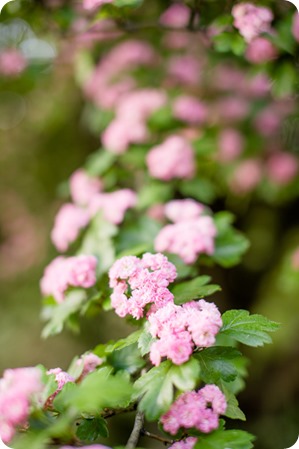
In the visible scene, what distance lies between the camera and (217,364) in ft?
4.30

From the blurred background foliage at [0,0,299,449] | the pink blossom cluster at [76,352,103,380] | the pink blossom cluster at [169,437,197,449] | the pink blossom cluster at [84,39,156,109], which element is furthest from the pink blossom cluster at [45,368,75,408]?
the pink blossom cluster at [84,39,156,109]

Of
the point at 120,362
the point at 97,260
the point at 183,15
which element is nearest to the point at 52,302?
the point at 97,260

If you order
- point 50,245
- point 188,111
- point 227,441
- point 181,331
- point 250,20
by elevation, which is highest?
point 250,20

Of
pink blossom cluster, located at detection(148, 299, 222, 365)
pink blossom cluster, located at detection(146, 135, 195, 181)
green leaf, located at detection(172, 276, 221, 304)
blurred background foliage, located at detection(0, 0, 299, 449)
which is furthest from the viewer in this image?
blurred background foliage, located at detection(0, 0, 299, 449)

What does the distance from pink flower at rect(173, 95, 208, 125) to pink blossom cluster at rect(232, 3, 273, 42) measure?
825mm

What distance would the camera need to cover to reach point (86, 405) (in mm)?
1080

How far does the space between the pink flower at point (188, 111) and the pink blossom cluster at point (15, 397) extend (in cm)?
192

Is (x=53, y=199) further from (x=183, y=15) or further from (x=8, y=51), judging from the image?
(x=183, y=15)

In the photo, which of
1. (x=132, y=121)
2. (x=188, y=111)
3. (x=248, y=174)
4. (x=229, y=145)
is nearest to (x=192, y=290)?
(x=132, y=121)

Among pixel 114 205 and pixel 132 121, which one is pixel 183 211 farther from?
pixel 132 121

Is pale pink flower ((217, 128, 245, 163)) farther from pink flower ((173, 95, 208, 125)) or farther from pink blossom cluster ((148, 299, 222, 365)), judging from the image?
pink blossom cluster ((148, 299, 222, 365))

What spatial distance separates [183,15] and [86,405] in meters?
2.40

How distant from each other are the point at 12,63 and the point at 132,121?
94 cm

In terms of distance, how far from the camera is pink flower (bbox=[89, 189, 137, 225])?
86.0 inches
